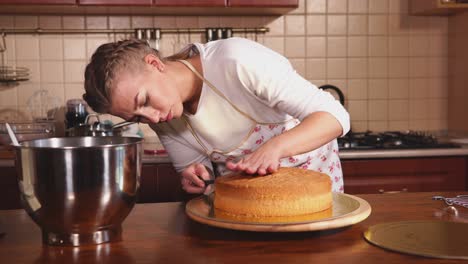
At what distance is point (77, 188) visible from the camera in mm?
938

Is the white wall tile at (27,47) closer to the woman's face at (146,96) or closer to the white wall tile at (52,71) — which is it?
the white wall tile at (52,71)

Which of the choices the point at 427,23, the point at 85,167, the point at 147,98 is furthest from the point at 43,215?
the point at 427,23

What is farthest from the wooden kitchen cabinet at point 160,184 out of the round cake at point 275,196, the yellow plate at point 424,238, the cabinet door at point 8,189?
the yellow plate at point 424,238

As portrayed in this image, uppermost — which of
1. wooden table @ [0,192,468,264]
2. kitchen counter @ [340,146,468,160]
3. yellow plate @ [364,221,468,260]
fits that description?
yellow plate @ [364,221,468,260]

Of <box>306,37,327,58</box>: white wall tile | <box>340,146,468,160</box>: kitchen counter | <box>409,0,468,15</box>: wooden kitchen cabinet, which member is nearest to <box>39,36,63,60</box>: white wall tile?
<box>306,37,327,58</box>: white wall tile

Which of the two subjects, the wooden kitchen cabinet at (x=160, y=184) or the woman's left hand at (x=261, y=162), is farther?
the wooden kitchen cabinet at (x=160, y=184)

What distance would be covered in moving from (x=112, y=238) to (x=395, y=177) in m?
1.71

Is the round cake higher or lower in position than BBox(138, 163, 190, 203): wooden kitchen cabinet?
higher

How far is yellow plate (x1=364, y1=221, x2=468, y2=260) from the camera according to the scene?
883 mm

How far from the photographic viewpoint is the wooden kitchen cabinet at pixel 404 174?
2.45 meters

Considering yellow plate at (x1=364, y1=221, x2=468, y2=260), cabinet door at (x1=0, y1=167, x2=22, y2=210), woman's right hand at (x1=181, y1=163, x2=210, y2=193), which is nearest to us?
yellow plate at (x1=364, y1=221, x2=468, y2=260)

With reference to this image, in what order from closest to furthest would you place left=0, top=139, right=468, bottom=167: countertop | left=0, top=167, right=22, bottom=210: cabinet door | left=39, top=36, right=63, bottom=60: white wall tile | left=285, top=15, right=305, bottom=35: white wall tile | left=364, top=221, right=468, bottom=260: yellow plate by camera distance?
left=364, top=221, right=468, bottom=260: yellow plate → left=0, top=167, right=22, bottom=210: cabinet door → left=0, top=139, right=468, bottom=167: countertop → left=39, top=36, right=63, bottom=60: white wall tile → left=285, top=15, right=305, bottom=35: white wall tile

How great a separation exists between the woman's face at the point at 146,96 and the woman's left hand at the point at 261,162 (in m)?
0.27

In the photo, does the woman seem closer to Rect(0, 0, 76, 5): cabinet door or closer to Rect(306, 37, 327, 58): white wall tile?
Rect(0, 0, 76, 5): cabinet door
